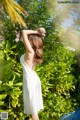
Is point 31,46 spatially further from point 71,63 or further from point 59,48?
point 71,63

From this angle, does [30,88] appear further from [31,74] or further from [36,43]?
[36,43]

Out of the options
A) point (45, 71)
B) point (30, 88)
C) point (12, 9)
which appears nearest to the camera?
point (30, 88)

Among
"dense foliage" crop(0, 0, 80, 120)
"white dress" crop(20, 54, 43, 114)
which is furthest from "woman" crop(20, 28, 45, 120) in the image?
"dense foliage" crop(0, 0, 80, 120)

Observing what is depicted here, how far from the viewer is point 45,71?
22.8ft

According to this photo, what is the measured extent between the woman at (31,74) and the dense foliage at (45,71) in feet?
4.21

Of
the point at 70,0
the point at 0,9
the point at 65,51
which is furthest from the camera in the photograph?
the point at 65,51

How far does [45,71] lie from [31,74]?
7.97ft

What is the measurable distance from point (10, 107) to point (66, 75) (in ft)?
4.80

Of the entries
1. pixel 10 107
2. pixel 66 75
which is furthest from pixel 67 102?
pixel 10 107

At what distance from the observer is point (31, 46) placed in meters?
4.64

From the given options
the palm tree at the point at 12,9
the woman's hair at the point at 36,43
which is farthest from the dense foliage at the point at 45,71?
the woman's hair at the point at 36,43

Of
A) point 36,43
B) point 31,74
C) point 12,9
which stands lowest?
point 31,74

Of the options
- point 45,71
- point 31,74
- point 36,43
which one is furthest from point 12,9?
point 45,71

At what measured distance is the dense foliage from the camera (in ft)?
20.6
